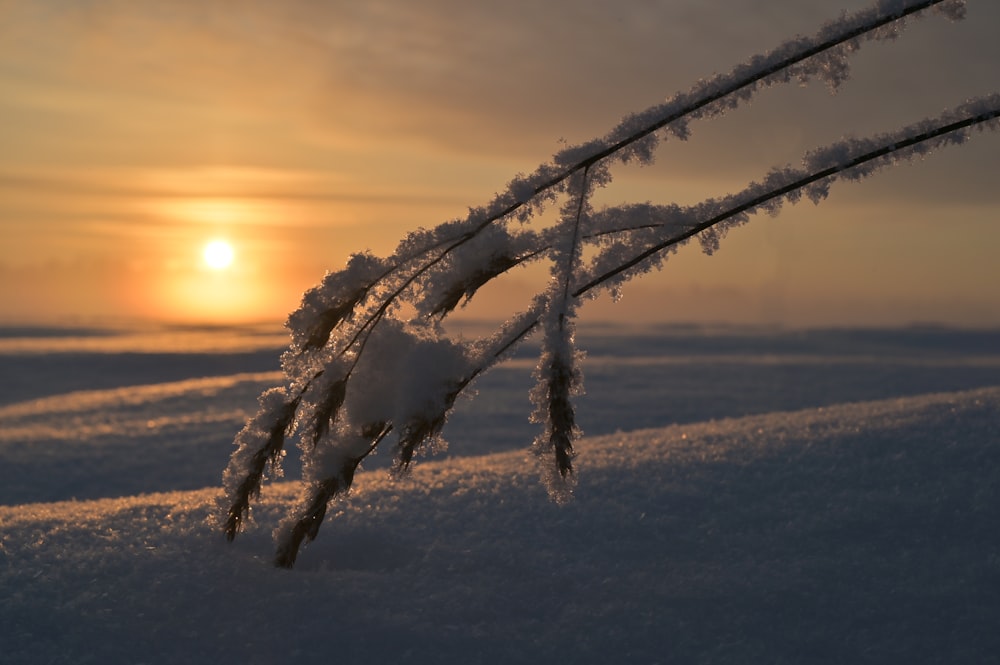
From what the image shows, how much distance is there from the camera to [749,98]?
1.53 m

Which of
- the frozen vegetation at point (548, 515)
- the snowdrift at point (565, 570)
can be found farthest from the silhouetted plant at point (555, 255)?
the snowdrift at point (565, 570)

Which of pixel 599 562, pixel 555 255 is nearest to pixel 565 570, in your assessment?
pixel 599 562

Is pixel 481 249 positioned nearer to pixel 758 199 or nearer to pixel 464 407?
pixel 758 199

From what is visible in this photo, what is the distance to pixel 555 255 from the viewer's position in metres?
1.49

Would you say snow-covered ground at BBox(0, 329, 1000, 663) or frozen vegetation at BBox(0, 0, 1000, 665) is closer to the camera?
frozen vegetation at BBox(0, 0, 1000, 665)

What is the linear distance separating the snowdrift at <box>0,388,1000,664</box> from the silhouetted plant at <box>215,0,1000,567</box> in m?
0.59

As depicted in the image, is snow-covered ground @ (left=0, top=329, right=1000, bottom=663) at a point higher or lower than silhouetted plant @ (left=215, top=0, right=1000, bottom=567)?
lower

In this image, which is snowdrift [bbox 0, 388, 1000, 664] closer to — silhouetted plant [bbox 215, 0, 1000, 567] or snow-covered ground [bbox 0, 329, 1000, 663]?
snow-covered ground [bbox 0, 329, 1000, 663]

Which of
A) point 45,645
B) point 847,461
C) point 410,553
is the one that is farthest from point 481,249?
point 847,461

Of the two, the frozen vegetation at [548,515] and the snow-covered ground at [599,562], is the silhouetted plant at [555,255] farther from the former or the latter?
the snow-covered ground at [599,562]

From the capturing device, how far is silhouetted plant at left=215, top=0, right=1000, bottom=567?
4.83 feet

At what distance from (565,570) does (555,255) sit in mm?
1275

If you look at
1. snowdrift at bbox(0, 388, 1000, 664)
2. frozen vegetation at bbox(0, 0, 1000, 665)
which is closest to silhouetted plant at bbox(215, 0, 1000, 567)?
frozen vegetation at bbox(0, 0, 1000, 665)

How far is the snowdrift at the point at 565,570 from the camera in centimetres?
203
